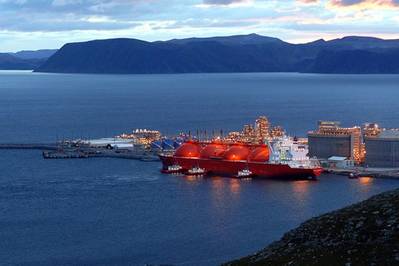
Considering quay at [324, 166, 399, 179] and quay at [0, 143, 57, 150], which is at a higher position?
quay at [0, 143, 57, 150]

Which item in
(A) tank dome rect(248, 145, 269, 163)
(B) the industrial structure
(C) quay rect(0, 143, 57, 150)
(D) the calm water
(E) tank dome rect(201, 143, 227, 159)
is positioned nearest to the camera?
(D) the calm water

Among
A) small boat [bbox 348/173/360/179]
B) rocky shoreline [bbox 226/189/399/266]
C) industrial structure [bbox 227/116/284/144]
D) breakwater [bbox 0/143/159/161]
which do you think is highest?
rocky shoreline [bbox 226/189/399/266]

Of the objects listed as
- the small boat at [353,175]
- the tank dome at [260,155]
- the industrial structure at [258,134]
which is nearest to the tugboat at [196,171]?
the tank dome at [260,155]

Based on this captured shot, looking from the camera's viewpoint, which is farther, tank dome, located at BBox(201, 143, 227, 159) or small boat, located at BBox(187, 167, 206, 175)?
tank dome, located at BBox(201, 143, 227, 159)

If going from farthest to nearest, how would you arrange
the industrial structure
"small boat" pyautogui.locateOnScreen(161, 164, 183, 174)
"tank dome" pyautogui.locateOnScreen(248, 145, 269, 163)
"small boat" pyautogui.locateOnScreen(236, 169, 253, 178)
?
the industrial structure, "small boat" pyautogui.locateOnScreen(161, 164, 183, 174), "tank dome" pyautogui.locateOnScreen(248, 145, 269, 163), "small boat" pyautogui.locateOnScreen(236, 169, 253, 178)

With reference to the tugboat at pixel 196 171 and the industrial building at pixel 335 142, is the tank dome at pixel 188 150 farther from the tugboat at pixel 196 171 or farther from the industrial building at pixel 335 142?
the industrial building at pixel 335 142

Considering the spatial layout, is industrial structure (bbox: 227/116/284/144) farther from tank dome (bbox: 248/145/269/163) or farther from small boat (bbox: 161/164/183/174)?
small boat (bbox: 161/164/183/174)

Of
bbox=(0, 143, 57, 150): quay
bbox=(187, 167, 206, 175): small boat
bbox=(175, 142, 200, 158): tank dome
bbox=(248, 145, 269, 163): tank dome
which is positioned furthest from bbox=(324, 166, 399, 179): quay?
bbox=(0, 143, 57, 150): quay
